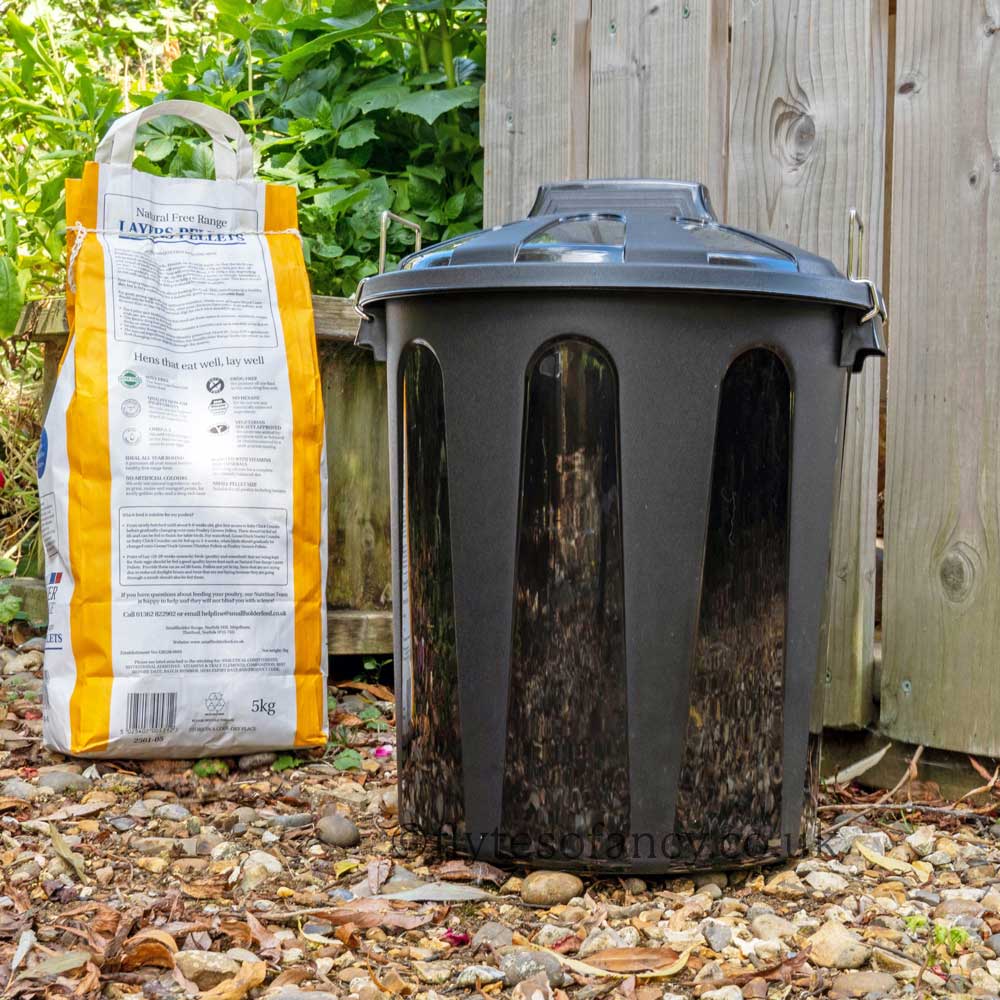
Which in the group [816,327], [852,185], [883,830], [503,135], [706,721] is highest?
[503,135]

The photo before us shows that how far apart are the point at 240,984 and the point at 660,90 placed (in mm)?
1682

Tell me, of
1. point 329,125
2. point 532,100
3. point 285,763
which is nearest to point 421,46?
point 329,125

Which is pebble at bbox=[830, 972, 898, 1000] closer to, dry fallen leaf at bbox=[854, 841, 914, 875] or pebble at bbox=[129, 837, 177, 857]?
dry fallen leaf at bbox=[854, 841, 914, 875]

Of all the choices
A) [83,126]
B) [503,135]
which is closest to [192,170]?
[83,126]

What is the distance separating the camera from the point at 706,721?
5.32 feet

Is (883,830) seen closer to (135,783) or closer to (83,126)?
(135,783)

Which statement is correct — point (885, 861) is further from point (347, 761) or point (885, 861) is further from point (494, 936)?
point (347, 761)

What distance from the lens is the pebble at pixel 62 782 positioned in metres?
2.09

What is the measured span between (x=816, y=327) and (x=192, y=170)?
5.89 ft

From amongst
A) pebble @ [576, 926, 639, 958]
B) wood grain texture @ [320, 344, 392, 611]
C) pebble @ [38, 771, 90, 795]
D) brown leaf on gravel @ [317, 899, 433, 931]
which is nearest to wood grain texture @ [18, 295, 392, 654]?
wood grain texture @ [320, 344, 392, 611]

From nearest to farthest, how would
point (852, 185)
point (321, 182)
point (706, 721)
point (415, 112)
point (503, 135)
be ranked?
point (706, 721), point (852, 185), point (503, 135), point (415, 112), point (321, 182)

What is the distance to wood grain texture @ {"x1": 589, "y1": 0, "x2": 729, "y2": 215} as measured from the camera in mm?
2213

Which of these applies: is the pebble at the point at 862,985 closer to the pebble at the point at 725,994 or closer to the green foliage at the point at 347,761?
the pebble at the point at 725,994

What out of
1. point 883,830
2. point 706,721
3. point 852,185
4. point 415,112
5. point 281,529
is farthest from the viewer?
point 415,112
